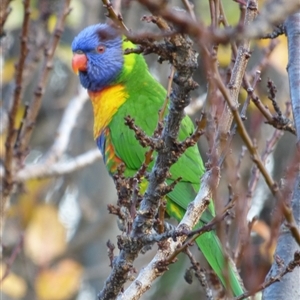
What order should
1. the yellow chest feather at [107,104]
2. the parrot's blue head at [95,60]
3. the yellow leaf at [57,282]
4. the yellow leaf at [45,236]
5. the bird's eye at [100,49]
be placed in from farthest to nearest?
the yellow leaf at [45,236], the yellow leaf at [57,282], the bird's eye at [100,49], the parrot's blue head at [95,60], the yellow chest feather at [107,104]

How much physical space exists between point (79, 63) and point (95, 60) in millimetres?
138

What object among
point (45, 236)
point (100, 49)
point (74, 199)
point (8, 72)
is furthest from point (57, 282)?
point (100, 49)

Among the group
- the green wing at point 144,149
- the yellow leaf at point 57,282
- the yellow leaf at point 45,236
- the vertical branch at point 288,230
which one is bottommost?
the vertical branch at point 288,230

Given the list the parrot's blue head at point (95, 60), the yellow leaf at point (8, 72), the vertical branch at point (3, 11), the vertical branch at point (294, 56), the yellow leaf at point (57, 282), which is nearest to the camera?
the vertical branch at point (294, 56)

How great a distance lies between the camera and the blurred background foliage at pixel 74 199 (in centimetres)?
529

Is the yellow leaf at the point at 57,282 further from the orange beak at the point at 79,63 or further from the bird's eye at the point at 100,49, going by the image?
the bird's eye at the point at 100,49

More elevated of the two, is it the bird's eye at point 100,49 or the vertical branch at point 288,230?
the bird's eye at point 100,49

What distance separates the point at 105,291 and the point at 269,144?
3.45ft

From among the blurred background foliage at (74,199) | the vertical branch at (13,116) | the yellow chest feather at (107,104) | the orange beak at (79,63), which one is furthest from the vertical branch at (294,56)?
the blurred background foliage at (74,199)

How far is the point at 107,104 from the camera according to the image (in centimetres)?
392

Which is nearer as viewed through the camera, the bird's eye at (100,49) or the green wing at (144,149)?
the green wing at (144,149)

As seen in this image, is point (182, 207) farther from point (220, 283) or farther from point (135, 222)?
point (135, 222)

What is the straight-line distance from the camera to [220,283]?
267cm

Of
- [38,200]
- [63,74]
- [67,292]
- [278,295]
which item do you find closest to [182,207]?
[278,295]
